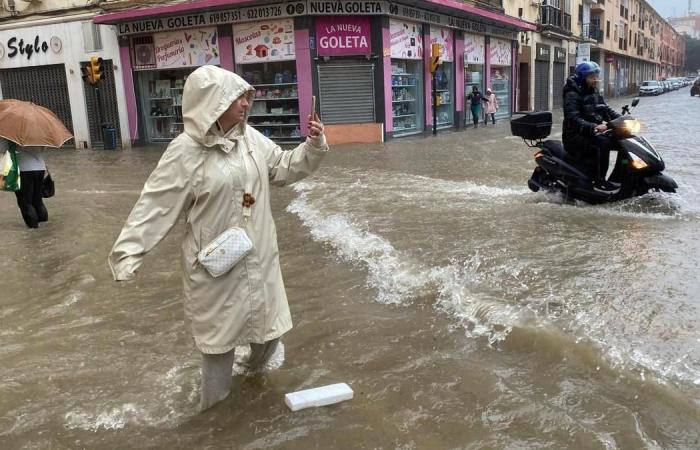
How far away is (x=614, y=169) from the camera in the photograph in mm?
7543

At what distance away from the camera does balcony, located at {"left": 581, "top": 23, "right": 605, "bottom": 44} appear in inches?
1647

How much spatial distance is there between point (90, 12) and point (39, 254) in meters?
16.3

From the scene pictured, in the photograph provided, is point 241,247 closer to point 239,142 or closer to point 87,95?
point 239,142

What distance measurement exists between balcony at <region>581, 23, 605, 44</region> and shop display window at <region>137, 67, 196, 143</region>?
29.7 meters

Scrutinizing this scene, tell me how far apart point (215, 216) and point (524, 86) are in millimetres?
30476

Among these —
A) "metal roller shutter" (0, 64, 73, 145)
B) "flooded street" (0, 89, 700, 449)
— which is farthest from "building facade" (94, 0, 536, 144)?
"flooded street" (0, 89, 700, 449)

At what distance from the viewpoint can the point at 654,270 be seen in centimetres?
507

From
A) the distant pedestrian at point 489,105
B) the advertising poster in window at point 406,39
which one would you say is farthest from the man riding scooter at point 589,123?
the distant pedestrian at point 489,105

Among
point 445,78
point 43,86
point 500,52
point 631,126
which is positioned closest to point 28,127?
point 631,126

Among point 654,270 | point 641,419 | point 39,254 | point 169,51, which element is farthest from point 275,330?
point 169,51

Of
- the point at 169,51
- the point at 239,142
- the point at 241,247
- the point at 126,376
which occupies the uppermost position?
the point at 169,51

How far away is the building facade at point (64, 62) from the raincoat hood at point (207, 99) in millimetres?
18919

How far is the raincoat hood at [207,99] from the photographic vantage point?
2938 mm

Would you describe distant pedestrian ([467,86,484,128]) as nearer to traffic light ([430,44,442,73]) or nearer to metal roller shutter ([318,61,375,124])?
traffic light ([430,44,442,73])
